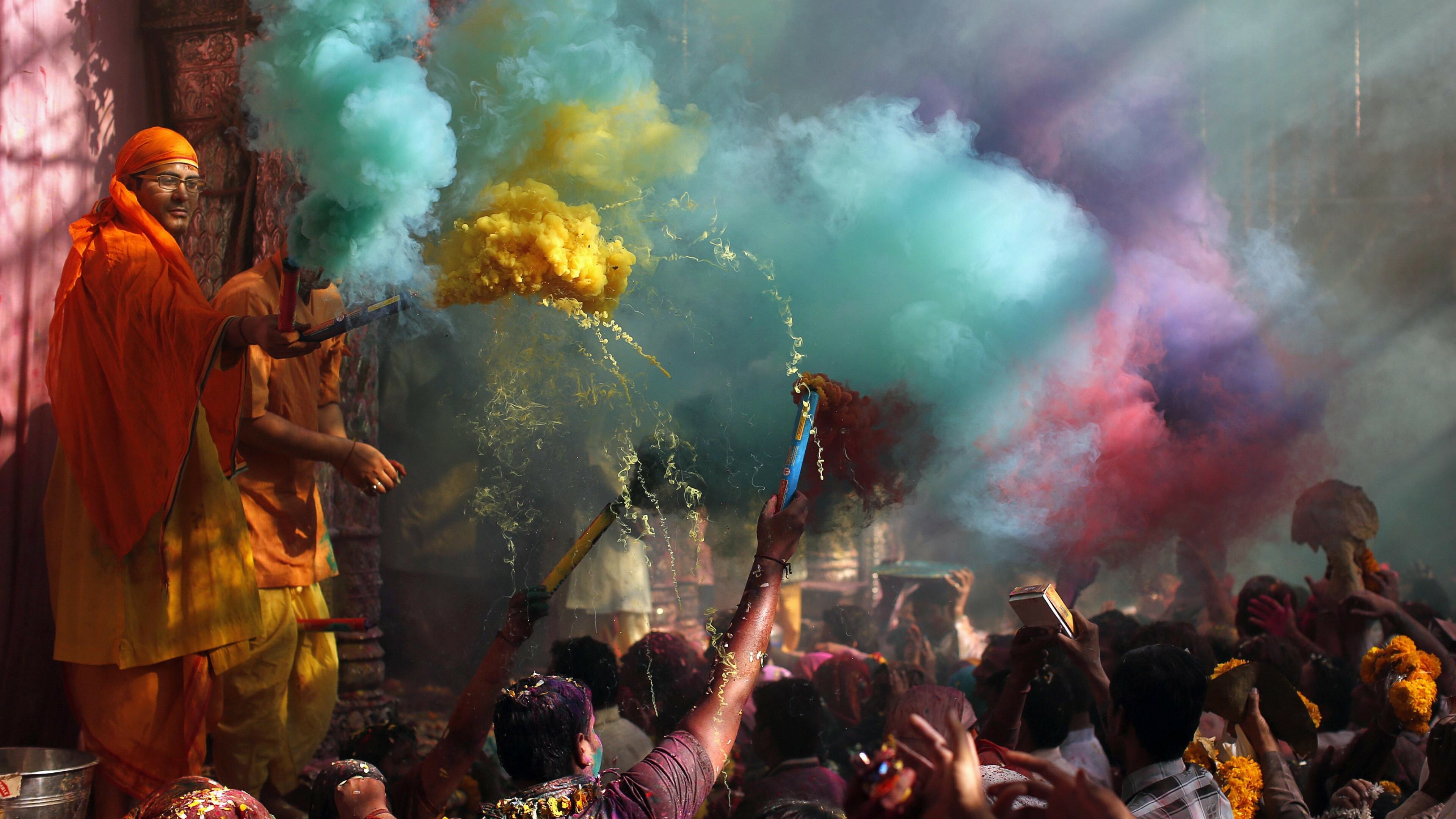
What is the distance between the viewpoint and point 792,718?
357cm

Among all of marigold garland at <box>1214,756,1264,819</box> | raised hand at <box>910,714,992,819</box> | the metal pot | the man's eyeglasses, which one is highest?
the man's eyeglasses

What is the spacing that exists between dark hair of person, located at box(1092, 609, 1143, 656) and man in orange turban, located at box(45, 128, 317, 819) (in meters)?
3.75

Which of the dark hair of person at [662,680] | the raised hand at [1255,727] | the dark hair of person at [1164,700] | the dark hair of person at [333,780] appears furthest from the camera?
the dark hair of person at [662,680]

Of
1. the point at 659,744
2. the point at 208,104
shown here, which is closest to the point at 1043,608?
the point at 659,744

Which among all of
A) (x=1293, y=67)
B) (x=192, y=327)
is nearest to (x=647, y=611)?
(x=192, y=327)

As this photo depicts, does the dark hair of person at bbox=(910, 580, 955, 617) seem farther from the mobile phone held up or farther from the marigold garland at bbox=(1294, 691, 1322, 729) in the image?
the mobile phone held up

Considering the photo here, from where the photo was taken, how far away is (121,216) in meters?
3.69

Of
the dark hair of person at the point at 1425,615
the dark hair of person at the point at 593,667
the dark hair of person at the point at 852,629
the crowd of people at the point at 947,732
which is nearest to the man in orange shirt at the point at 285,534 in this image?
the crowd of people at the point at 947,732

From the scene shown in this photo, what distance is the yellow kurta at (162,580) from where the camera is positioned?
3.55m

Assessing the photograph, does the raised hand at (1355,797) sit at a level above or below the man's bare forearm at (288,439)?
below

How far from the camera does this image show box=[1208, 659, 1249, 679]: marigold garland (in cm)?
309

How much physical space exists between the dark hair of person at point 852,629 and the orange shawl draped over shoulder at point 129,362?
5.02 meters

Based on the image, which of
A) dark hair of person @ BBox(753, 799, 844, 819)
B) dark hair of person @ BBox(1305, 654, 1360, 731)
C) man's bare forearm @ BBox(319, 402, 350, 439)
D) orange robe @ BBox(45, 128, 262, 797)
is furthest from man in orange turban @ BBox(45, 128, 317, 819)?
dark hair of person @ BBox(1305, 654, 1360, 731)

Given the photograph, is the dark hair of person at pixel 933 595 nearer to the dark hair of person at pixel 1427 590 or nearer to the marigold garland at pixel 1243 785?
the dark hair of person at pixel 1427 590
